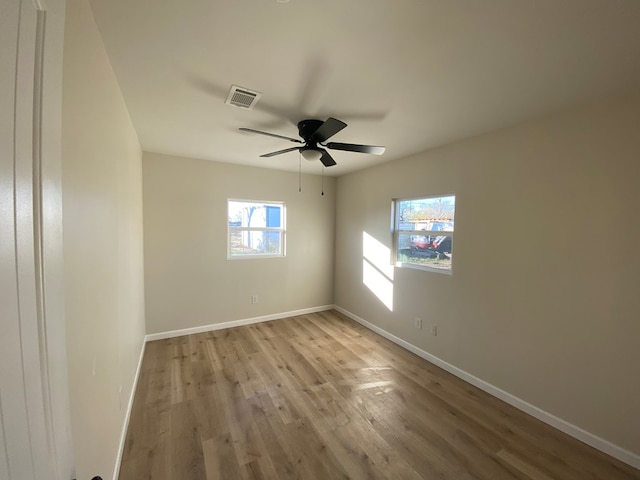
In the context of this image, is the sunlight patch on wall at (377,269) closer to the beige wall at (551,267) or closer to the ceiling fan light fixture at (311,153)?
the beige wall at (551,267)

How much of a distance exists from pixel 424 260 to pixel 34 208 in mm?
3336

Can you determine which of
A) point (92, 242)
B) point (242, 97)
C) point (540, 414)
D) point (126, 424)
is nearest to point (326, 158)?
point (242, 97)

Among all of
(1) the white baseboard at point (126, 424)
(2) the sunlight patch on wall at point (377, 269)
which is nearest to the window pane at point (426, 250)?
(2) the sunlight patch on wall at point (377, 269)

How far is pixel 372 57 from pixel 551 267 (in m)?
2.11

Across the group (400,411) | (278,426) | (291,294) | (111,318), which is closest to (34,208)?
(111,318)

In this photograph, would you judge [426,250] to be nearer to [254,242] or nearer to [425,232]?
[425,232]

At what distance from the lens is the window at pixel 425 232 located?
299cm

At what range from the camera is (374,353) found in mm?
3271

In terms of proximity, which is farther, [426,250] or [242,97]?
[426,250]

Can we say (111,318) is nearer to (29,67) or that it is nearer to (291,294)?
(29,67)

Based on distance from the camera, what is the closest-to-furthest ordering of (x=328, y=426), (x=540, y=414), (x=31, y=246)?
(x=31, y=246) → (x=328, y=426) → (x=540, y=414)

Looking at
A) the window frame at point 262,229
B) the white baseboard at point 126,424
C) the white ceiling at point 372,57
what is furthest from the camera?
the window frame at point 262,229

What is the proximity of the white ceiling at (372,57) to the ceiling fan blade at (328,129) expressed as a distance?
19 centimetres

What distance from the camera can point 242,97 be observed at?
1938 millimetres
